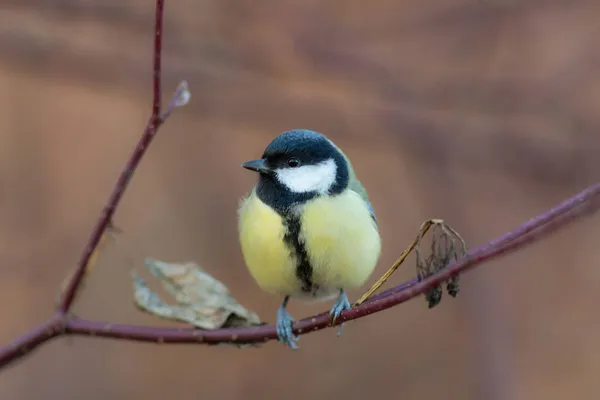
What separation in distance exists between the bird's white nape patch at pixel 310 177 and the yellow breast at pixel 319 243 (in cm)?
5

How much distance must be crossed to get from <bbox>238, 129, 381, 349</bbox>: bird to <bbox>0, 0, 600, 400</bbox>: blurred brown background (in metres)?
0.98

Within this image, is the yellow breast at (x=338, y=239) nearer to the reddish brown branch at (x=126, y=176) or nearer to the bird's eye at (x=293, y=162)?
the bird's eye at (x=293, y=162)

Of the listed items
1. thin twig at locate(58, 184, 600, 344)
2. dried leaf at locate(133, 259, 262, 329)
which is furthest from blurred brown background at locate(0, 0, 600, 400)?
thin twig at locate(58, 184, 600, 344)

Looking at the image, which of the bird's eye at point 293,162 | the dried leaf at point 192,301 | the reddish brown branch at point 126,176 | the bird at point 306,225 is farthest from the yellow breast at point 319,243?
the reddish brown branch at point 126,176

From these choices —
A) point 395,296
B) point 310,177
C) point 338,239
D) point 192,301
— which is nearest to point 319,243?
point 338,239

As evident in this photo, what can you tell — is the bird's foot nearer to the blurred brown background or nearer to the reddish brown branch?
the reddish brown branch

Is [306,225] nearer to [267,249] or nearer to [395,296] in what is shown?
[267,249]

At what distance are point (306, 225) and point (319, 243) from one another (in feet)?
0.19

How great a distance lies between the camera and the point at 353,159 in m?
3.47

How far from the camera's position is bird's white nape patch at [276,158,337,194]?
6.25 feet

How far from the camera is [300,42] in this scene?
2.94 meters

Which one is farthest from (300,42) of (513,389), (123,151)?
(513,389)

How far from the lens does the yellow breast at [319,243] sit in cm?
181

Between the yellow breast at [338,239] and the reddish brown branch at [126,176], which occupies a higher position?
the reddish brown branch at [126,176]
